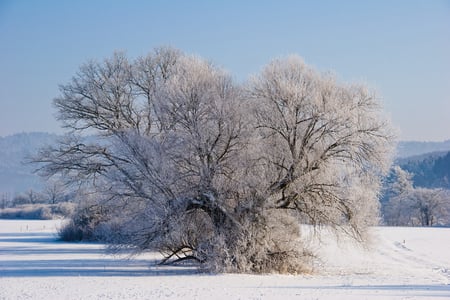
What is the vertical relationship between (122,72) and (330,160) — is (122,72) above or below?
above

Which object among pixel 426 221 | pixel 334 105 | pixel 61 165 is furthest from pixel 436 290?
pixel 426 221

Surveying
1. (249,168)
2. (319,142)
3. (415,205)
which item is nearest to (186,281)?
(249,168)

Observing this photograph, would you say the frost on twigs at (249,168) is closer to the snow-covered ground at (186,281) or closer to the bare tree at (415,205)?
the snow-covered ground at (186,281)

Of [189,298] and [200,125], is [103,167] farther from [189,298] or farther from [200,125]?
[189,298]

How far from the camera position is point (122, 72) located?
36188 millimetres

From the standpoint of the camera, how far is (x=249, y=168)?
2559 cm

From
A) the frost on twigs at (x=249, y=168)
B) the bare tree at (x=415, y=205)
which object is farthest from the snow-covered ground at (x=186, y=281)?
the bare tree at (x=415, y=205)

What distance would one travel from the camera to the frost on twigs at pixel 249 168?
25234 mm

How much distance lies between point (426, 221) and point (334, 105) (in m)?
80.5

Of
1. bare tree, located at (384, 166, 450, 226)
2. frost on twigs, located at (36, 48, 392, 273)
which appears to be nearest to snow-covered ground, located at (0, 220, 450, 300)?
frost on twigs, located at (36, 48, 392, 273)

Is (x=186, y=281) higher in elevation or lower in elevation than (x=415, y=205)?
lower

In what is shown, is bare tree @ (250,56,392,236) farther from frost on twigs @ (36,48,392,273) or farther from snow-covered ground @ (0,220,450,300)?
snow-covered ground @ (0,220,450,300)

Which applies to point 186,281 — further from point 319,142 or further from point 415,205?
point 415,205

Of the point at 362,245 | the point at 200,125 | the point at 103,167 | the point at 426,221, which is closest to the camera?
the point at 200,125
